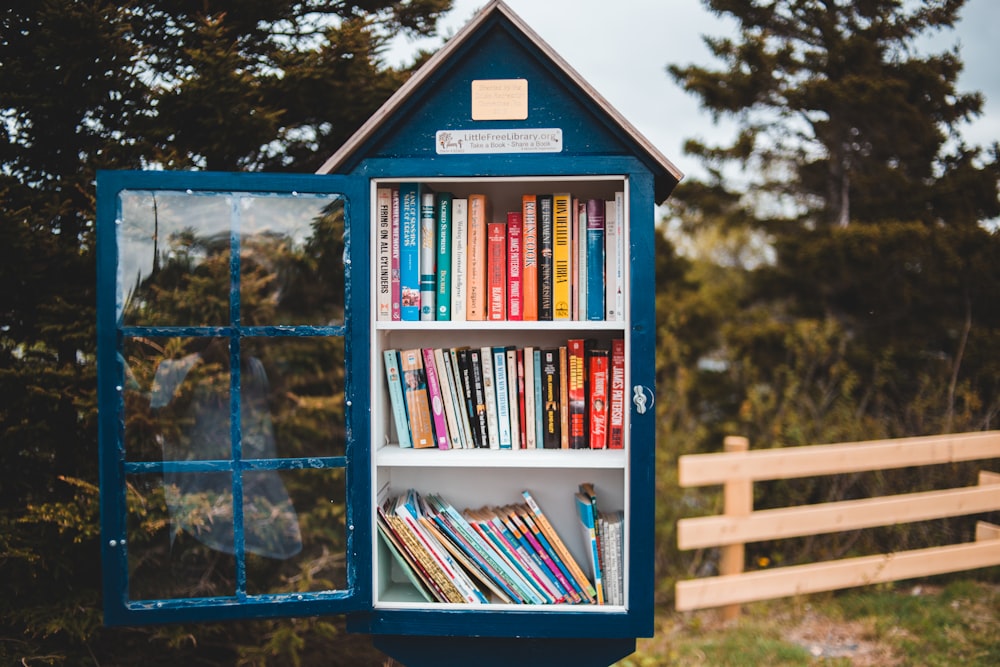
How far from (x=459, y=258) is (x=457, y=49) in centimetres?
57

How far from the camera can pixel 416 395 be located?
1.95 m

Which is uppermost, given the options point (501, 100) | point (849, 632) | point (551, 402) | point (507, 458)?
point (501, 100)

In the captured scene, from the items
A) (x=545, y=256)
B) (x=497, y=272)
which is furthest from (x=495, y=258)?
(x=545, y=256)

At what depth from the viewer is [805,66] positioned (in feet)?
15.5

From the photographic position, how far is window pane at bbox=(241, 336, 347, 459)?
2729mm

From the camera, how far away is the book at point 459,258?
6.18ft

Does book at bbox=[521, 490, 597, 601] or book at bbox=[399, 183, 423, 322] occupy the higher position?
book at bbox=[399, 183, 423, 322]

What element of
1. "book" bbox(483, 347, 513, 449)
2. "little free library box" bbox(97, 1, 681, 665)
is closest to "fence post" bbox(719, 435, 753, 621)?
"little free library box" bbox(97, 1, 681, 665)

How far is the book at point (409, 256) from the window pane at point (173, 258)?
49 cm

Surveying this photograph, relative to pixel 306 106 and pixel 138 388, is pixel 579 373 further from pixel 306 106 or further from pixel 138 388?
pixel 306 106

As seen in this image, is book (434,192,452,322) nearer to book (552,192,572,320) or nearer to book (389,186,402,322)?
book (389,186,402,322)

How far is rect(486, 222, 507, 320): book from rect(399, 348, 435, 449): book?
27 cm

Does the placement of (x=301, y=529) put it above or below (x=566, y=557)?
below

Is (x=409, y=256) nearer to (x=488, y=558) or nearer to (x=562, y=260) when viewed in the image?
(x=562, y=260)
